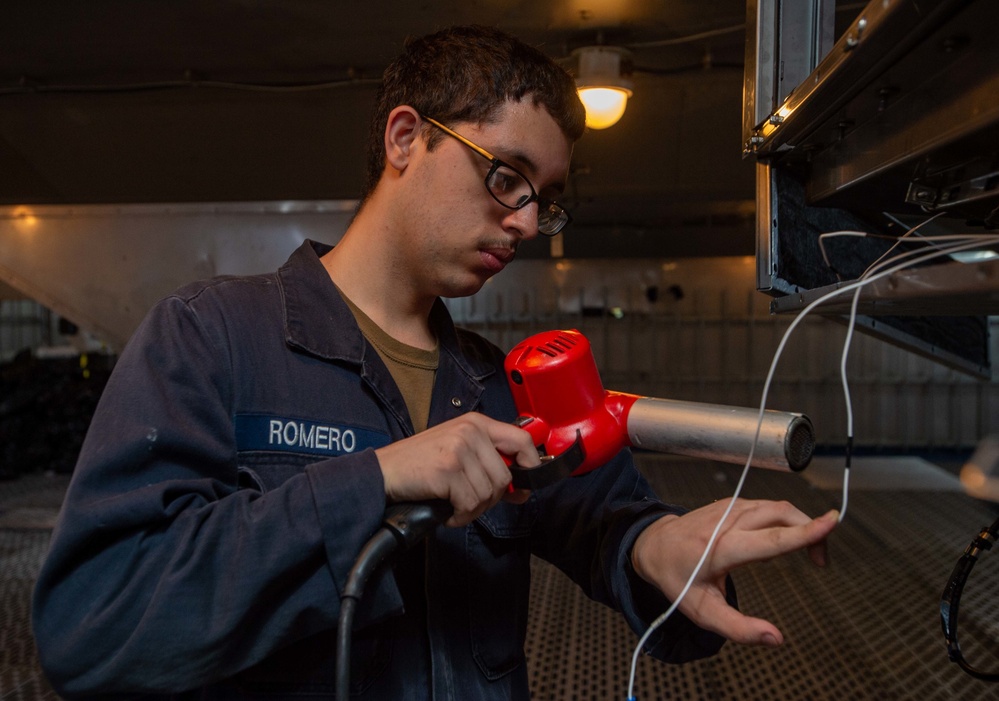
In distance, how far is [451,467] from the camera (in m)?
0.73

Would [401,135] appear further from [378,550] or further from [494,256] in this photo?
[378,550]

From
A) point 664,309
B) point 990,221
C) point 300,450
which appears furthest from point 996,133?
point 664,309

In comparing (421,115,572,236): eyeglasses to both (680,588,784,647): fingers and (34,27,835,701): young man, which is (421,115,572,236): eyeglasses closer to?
(34,27,835,701): young man

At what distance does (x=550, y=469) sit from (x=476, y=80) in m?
0.59

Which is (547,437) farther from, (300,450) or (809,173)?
(809,173)

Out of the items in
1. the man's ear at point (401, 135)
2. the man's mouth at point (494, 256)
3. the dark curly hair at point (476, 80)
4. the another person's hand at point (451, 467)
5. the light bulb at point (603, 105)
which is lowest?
the another person's hand at point (451, 467)

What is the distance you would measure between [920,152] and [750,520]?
1.37 feet

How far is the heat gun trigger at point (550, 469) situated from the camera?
0.80 m

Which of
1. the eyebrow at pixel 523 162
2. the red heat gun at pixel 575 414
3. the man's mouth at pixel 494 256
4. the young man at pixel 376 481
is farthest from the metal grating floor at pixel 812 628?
the eyebrow at pixel 523 162

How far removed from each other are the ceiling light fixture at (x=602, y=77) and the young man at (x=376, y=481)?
27.3 inches

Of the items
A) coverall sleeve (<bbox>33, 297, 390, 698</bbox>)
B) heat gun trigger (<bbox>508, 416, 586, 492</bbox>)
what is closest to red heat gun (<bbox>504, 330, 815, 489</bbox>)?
heat gun trigger (<bbox>508, 416, 586, 492</bbox>)

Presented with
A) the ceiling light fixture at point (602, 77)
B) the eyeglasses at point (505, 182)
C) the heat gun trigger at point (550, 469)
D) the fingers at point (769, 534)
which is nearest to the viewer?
the fingers at point (769, 534)

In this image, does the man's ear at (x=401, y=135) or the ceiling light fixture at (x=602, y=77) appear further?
the ceiling light fixture at (x=602, y=77)

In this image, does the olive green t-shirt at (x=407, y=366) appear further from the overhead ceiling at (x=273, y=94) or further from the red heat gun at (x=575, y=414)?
the overhead ceiling at (x=273, y=94)
